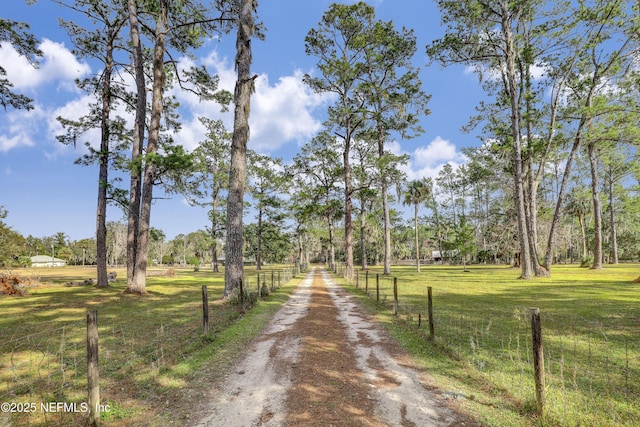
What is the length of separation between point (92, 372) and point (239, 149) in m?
11.2

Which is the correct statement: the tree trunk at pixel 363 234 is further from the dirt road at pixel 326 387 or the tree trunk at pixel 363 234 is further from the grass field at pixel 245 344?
the dirt road at pixel 326 387

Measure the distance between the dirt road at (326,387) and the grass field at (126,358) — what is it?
22.7 inches

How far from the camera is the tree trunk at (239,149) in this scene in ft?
42.8

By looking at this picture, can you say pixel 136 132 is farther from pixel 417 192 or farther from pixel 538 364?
pixel 417 192

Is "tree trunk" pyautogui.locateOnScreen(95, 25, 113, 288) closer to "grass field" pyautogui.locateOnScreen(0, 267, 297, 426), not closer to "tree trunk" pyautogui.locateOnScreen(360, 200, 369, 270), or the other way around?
"grass field" pyautogui.locateOnScreen(0, 267, 297, 426)

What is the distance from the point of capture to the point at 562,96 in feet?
85.8

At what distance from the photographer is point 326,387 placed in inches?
186

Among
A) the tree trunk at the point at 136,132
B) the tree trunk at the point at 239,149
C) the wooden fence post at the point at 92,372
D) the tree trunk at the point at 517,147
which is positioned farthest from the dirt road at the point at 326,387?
the tree trunk at the point at 517,147

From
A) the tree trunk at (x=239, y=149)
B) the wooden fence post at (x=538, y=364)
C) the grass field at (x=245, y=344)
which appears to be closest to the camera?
the wooden fence post at (x=538, y=364)

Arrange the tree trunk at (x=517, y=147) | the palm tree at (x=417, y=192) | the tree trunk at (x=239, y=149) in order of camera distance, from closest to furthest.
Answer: the tree trunk at (x=239, y=149), the tree trunk at (x=517, y=147), the palm tree at (x=417, y=192)

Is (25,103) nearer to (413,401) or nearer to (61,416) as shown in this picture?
(61,416)

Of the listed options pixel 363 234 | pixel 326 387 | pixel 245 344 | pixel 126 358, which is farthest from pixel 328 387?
pixel 363 234

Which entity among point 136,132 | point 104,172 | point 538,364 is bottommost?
point 538,364

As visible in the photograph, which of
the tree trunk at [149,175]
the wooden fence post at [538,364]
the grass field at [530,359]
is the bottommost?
the grass field at [530,359]
